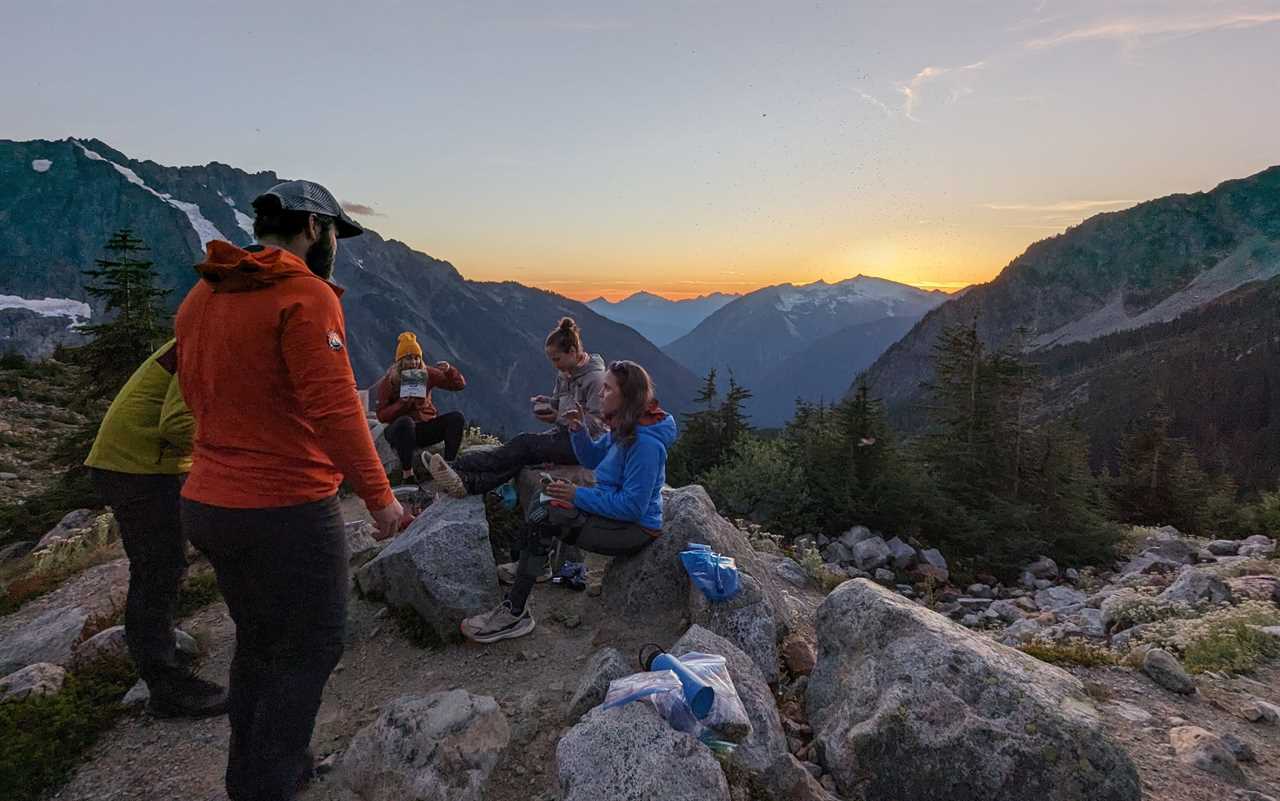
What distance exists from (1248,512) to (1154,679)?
20297mm

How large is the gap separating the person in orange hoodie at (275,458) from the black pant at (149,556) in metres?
1.71

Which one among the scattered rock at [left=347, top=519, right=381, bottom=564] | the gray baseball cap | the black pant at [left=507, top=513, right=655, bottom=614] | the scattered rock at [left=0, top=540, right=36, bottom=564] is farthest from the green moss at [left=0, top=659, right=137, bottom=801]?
the scattered rock at [left=0, top=540, right=36, bottom=564]

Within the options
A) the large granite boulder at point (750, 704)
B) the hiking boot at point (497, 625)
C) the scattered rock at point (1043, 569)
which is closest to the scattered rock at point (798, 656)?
the large granite boulder at point (750, 704)

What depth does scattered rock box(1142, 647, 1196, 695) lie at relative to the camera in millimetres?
5664

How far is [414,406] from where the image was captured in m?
8.22

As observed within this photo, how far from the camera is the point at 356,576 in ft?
21.0

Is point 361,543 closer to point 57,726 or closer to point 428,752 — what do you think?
point 57,726

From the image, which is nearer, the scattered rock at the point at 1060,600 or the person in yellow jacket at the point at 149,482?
the person in yellow jacket at the point at 149,482

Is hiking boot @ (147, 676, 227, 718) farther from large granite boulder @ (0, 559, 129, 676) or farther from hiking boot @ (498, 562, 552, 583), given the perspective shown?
hiking boot @ (498, 562, 552, 583)

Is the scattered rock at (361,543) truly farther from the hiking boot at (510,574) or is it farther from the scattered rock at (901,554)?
the scattered rock at (901,554)

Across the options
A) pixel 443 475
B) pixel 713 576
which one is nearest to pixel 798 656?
pixel 713 576

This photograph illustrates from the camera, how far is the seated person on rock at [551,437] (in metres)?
6.70

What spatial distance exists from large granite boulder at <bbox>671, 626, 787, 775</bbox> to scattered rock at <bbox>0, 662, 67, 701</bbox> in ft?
15.6

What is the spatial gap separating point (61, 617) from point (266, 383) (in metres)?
5.82
